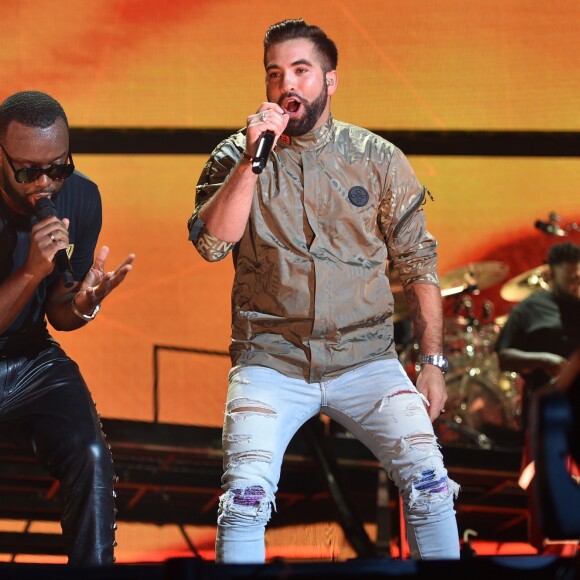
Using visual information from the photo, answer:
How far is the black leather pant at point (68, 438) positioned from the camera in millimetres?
3289

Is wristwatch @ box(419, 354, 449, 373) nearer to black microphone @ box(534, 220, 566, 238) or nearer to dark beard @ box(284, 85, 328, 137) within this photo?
dark beard @ box(284, 85, 328, 137)

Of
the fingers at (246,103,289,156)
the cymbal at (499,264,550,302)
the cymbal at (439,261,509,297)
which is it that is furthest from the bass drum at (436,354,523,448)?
the fingers at (246,103,289,156)

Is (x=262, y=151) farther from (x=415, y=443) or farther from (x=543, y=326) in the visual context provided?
A: (x=543, y=326)

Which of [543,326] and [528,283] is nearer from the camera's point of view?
[543,326]

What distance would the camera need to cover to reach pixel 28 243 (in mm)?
3738

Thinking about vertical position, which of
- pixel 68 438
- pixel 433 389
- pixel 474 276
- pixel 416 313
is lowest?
pixel 68 438

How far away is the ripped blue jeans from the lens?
303 cm

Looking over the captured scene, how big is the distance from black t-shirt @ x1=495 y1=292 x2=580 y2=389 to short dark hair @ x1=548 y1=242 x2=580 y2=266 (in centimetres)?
24

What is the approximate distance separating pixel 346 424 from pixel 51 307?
3.87 feet

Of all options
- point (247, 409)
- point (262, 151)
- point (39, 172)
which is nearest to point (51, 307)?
point (39, 172)

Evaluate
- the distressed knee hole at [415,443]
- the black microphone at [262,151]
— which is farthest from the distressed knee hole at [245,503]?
the black microphone at [262,151]

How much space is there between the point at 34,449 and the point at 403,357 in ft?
13.1

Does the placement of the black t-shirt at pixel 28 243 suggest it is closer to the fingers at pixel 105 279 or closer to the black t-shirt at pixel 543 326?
the fingers at pixel 105 279

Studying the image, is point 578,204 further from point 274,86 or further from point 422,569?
point 422,569
